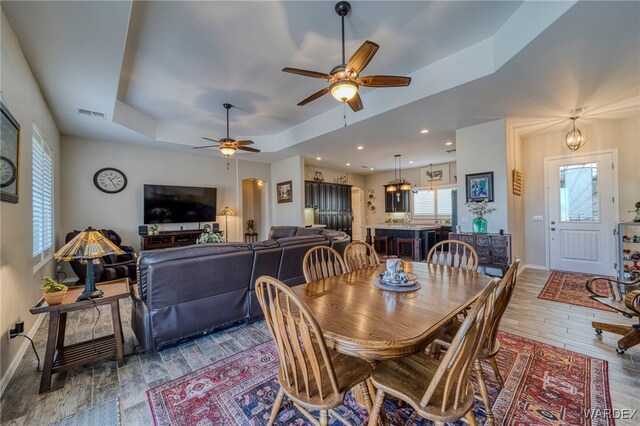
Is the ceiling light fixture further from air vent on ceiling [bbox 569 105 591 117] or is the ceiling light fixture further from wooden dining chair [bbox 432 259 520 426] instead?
wooden dining chair [bbox 432 259 520 426]

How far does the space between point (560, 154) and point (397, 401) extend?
19.0 ft

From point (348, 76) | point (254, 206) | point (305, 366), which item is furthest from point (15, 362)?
point (254, 206)

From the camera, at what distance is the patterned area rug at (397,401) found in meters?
1.62

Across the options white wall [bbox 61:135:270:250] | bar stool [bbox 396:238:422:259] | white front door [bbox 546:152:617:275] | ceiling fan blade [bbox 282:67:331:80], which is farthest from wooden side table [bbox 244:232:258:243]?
white front door [bbox 546:152:617:275]

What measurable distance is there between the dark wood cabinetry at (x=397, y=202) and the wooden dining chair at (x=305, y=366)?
8124 millimetres

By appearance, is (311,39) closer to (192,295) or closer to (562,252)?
(192,295)

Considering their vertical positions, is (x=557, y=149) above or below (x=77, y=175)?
above

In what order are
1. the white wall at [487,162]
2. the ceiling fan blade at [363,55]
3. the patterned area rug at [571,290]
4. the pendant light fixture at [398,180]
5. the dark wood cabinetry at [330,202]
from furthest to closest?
1. the dark wood cabinetry at [330,202]
2. the pendant light fixture at [398,180]
3. the white wall at [487,162]
4. the patterned area rug at [571,290]
5. the ceiling fan blade at [363,55]

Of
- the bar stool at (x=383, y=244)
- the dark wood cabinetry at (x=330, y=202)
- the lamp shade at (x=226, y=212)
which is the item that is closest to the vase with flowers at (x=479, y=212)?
the bar stool at (x=383, y=244)

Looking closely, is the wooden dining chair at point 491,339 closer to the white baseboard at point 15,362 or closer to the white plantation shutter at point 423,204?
the white baseboard at point 15,362

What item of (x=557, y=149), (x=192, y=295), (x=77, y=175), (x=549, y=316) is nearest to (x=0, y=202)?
(x=192, y=295)

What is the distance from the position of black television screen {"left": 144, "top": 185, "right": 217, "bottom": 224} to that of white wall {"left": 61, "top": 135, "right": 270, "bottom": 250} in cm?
20

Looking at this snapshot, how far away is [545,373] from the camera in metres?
2.02

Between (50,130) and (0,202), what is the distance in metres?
3.01
